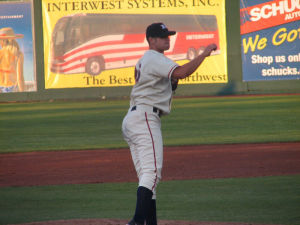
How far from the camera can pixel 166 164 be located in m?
9.82

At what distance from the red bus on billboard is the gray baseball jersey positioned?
20.9 metres

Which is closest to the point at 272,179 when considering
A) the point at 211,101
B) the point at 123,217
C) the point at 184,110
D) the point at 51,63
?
the point at 123,217

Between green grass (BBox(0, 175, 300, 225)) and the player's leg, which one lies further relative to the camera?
green grass (BBox(0, 175, 300, 225))

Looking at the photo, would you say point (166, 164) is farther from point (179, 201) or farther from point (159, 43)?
point (159, 43)

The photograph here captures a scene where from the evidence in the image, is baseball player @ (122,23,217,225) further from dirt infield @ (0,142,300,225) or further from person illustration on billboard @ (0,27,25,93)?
person illustration on billboard @ (0,27,25,93)

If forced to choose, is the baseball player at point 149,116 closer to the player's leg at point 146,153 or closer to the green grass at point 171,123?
the player's leg at point 146,153

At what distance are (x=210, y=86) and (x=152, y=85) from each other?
21.0m

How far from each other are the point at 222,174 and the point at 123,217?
9.39 feet

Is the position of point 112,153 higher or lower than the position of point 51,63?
lower

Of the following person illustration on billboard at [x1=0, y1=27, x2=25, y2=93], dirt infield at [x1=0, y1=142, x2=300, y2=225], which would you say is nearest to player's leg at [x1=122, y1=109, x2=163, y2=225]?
dirt infield at [x1=0, y1=142, x2=300, y2=225]

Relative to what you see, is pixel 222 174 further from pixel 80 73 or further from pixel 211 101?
pixel 80 73

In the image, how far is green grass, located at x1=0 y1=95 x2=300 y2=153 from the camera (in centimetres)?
1307

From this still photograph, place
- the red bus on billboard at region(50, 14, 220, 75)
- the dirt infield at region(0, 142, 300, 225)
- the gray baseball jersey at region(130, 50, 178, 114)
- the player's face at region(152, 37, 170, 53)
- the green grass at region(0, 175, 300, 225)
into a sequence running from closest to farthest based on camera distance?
the gray baseball jersey at region(130, 50, 178, 114) → the player's face at region(152, 37, 170, 53) → the green grass at region(0, 175, 300, 225) → the dirt infield at region(0, 142, 300, 225) → the red bus on billboard at region(50, 14, 220, 75)

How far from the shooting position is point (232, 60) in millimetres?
25578
